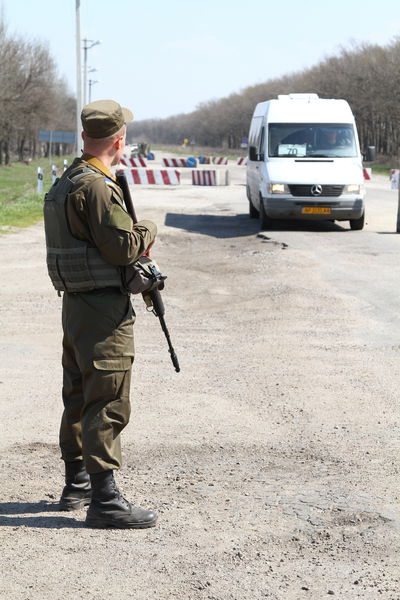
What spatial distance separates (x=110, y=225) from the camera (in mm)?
3992

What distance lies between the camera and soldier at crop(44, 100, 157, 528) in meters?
4.03

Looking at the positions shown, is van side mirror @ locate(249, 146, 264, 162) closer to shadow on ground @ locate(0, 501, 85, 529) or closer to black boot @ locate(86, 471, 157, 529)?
shadow on ground @ locate(0, 501, 85, 529)

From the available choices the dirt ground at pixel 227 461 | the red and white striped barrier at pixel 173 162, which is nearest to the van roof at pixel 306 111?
the dirt ground at pixel 227 461

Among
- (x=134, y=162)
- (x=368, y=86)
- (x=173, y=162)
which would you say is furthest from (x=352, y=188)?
(x=368, y=86)

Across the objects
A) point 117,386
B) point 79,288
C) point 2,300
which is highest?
point 79,288

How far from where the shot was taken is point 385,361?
7.88 m

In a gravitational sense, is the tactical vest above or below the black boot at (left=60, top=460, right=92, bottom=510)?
above

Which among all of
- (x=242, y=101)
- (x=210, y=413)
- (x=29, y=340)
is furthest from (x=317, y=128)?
(x=242, y=101)

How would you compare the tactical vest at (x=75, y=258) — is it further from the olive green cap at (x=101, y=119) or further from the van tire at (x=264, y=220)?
the van tire at (x=264, y=220)

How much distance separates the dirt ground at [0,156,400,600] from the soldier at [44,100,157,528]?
0.29 metres

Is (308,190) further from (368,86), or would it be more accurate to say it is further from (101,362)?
(368,86)

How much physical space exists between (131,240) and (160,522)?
1.27 m

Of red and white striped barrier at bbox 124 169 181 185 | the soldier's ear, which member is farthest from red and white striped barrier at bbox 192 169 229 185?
the soldier's ear

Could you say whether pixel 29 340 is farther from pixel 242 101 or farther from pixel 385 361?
pixel 242 101
